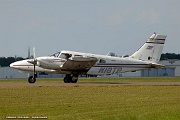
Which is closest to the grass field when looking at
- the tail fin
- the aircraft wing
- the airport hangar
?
the aircraft wing

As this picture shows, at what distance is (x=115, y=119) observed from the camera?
20.2 metres

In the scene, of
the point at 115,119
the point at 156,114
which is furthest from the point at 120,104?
the point at 115,119

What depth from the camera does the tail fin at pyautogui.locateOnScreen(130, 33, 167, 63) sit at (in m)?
60.6

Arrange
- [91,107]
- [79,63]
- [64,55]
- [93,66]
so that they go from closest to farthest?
[91,107] < [64,55] < [79,63] < [93,66]

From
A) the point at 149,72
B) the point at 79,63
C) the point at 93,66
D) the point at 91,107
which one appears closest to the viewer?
the point at 91,107

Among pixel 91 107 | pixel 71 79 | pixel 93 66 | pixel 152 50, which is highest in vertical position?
pixel 152 50

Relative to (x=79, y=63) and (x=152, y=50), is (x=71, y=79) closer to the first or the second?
(x=79, y=63)

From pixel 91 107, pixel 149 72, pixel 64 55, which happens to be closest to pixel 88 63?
pixel 64 55

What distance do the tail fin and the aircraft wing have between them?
658 cm

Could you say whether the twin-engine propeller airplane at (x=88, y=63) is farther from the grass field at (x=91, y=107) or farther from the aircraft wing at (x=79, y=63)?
the grass field at (x=91, y=107)

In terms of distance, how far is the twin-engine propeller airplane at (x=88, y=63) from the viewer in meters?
55.1

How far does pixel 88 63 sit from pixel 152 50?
8356mm

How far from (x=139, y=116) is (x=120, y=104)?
5.41 meters

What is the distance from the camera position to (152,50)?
6069cm
